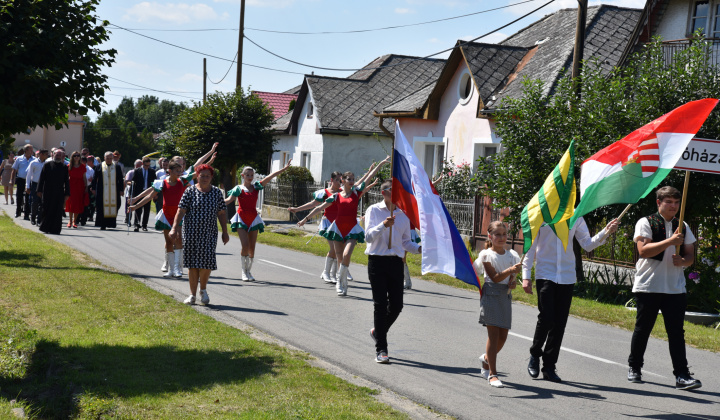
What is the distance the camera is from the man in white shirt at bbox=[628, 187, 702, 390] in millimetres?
7449

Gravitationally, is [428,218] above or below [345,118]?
below

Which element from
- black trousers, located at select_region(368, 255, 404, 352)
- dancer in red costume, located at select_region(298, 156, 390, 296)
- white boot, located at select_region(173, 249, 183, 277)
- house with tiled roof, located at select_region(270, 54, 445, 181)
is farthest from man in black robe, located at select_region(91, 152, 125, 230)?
black trousers, located at select_region(368, 255, 404, 352)

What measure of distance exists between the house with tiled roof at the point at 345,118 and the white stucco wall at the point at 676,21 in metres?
13.0

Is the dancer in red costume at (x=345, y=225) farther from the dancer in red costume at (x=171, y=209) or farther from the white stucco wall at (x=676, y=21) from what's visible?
the white stucco wall at (x=676, y=21)

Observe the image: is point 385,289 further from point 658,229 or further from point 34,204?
point 34,204

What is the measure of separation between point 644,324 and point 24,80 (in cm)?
605

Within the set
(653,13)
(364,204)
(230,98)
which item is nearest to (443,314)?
(653,13)

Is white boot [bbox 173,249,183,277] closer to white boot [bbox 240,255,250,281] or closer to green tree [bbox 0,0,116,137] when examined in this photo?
white boot [bbox 240,255,250,281]

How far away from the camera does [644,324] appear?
7.70 meters

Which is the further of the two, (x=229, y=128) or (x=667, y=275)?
(x=229, y=128)

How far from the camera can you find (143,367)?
23.1 feet

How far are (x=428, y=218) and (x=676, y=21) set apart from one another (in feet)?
55.5

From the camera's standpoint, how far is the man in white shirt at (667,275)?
24.4 ft

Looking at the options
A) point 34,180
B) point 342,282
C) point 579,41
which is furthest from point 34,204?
point 579,41
